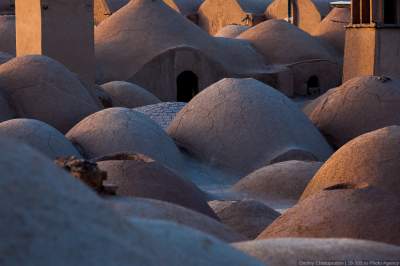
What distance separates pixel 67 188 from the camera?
116 inches

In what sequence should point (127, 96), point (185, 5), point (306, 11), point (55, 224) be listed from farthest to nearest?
point (185, 5), point (306, 11), point (127, 96), point (55, 224)

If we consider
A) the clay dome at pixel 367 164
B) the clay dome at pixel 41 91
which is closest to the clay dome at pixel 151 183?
the clay dome at pixel 367 164

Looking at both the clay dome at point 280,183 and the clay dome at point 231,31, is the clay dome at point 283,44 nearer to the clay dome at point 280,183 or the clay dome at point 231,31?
the clay dome at point 231,31

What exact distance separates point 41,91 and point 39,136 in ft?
8.45

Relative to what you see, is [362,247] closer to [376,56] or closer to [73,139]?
[73,139]

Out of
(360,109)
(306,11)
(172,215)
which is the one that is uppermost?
(172,215)

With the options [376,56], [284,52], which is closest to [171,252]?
[376,56]

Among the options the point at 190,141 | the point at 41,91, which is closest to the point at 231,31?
the point at 190,141

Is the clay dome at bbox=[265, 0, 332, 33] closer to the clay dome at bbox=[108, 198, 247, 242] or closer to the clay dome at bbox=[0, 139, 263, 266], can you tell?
the clay dome at bbox=[108, 198, 247, 242]

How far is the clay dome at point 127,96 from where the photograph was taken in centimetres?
1688

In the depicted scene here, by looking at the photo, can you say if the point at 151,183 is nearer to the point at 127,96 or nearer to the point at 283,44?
the point at 127,96

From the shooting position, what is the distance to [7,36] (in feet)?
68.8

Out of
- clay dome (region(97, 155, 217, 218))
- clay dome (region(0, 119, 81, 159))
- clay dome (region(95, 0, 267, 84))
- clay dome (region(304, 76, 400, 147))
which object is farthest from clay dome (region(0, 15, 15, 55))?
clay dome (region(97, 155, 217, 218))

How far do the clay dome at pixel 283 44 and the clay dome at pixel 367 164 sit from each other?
14.2 meters
